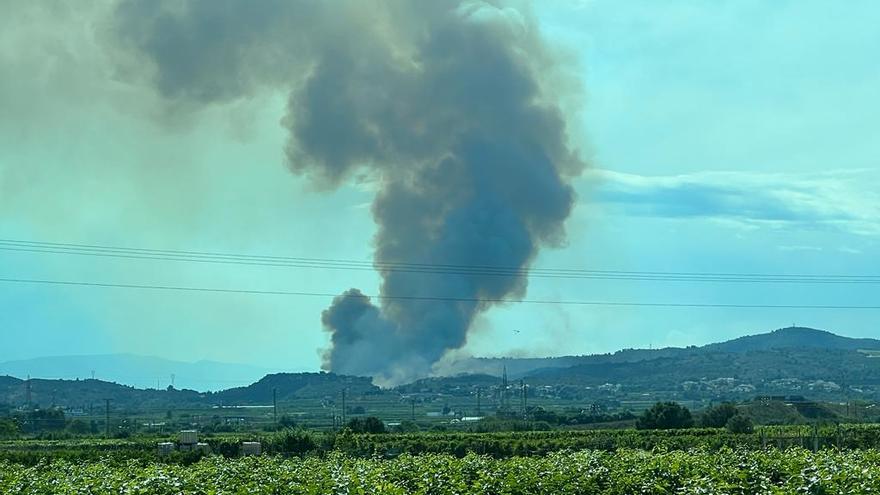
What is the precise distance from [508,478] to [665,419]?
70.7m

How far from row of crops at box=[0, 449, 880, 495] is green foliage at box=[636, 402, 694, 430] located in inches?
2391

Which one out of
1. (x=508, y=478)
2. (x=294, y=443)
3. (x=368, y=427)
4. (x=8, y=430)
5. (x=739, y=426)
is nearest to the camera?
(x=508, y=478)

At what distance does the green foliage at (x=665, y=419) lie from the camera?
95.9 m

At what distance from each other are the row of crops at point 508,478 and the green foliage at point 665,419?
60.7 metres

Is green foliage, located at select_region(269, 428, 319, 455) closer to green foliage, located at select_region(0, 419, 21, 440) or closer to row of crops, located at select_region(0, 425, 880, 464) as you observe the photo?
row of crops, located at select_region(0, 425, 880, 464)

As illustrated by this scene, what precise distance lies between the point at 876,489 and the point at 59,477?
23.1 meters

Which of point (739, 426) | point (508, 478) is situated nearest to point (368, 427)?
point (739, 426)

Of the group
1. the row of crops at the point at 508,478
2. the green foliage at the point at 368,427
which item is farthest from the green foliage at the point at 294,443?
the row of crops at the point at 508,478

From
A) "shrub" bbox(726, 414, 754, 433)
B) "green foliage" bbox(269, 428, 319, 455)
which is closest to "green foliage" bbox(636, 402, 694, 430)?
"shrub" bbox(726, 414, 754, 433)

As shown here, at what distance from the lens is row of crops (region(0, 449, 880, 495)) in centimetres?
2512

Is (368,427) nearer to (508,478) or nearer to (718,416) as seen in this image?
(718,416)

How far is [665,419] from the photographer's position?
96375mm

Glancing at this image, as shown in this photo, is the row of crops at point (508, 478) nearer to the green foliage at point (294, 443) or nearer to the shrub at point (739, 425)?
the green foliage at point (294, 443)

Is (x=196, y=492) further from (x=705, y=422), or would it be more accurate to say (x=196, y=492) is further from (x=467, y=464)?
(x=705, y=422)
